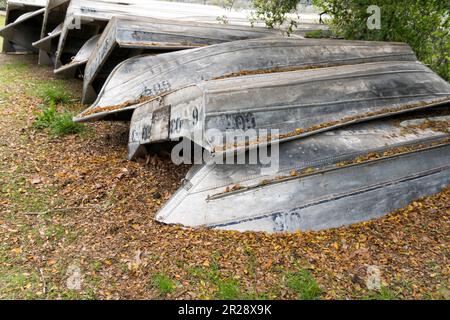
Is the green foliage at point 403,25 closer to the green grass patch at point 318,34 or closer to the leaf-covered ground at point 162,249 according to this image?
the green grass patch at point 318,34

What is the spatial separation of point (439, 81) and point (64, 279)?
165 inches

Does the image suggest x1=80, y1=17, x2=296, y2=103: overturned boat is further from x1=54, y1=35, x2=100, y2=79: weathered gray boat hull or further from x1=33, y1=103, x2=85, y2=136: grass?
x1=33, y1=103, x2=85, y2=136: grass

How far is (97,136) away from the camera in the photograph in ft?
15.0

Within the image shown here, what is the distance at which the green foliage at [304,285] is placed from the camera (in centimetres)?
253

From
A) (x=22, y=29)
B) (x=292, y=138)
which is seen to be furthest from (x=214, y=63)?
(x=22, y=29)

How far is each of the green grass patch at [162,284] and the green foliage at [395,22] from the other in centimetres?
352

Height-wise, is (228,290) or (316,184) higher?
(316,184)

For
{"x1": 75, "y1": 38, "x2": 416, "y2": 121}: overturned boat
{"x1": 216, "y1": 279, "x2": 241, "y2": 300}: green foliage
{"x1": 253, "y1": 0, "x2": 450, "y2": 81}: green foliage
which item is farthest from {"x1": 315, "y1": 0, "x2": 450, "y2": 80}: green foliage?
{"x1": 216, "y1": 279, "x2": 241, "y2": 300}: green foliage

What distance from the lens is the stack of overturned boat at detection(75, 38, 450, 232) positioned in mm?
3072

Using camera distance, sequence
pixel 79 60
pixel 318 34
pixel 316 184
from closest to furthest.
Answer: pixel 316 184 < pixel 79 60 < pixel 318 34

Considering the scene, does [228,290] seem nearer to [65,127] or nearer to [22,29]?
[65,127]

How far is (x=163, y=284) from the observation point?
100 inches

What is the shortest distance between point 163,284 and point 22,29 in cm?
829

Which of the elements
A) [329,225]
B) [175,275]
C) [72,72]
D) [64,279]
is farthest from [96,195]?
[72,72]
